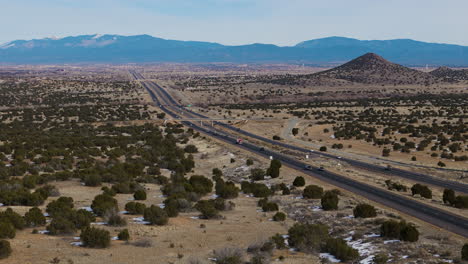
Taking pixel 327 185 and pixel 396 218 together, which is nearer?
pixel 396 218

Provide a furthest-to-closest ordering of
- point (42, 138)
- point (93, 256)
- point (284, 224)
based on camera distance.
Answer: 1. point (42, 138)
2. point (284, 224)
3. point (93, 256)

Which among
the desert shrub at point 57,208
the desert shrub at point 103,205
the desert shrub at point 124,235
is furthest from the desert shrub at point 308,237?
the desert shrub at point 57,208

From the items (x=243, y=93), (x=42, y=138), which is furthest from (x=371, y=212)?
(x=243, y=93)

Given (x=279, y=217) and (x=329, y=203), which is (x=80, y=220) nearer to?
(x=279, y=217)

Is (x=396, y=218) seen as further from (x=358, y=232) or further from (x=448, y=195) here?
(x=448, y=195)

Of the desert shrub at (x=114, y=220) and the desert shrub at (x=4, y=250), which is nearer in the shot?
the desert shrub at (x=4, y=250)

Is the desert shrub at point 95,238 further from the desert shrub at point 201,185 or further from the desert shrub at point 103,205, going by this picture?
the desert shrub at point 201,185
